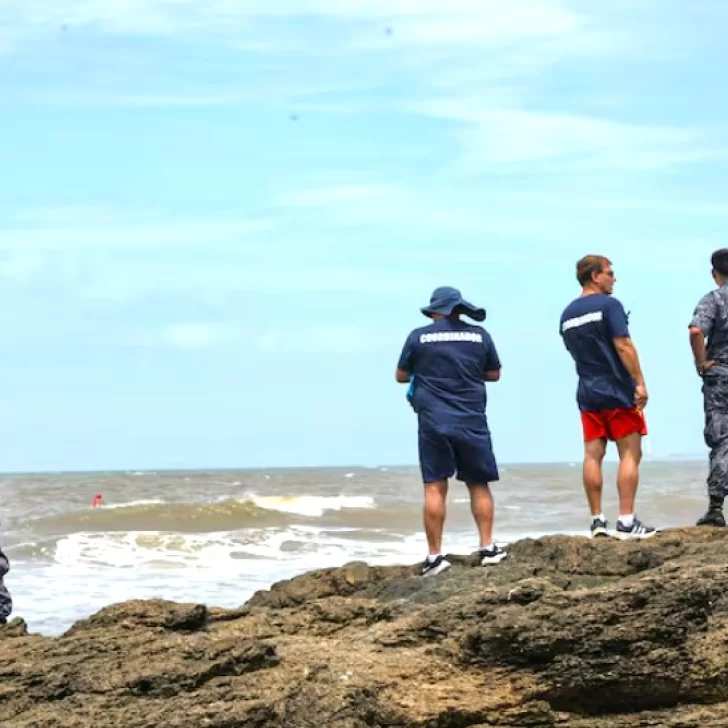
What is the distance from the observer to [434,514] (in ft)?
26.2

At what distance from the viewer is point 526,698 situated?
193 inches

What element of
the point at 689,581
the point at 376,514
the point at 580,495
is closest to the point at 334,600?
the point at 689,581

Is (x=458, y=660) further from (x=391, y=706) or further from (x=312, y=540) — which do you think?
(x=312, y=540)

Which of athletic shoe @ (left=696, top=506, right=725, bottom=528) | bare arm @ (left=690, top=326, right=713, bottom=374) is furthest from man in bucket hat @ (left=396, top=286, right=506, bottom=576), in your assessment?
athletic shoe @ (left=696, top=506, right=725, bottom=528)

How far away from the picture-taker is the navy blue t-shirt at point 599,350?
27.7 ft

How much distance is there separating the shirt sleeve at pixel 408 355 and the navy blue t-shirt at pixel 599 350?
44.9 inches

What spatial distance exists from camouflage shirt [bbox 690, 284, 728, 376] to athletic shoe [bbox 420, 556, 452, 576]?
2.31 m

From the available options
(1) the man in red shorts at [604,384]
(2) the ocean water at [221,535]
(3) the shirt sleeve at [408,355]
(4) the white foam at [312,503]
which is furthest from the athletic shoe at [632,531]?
(4) the white foam at [312,503]

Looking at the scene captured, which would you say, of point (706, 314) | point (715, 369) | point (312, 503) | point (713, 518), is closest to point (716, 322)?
point (706, 314)

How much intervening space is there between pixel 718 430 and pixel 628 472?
0.72 m

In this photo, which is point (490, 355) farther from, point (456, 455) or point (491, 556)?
point (491, 556)

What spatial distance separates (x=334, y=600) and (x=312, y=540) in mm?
12198

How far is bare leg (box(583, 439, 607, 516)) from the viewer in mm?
8656

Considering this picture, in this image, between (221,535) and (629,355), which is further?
(221,535)
